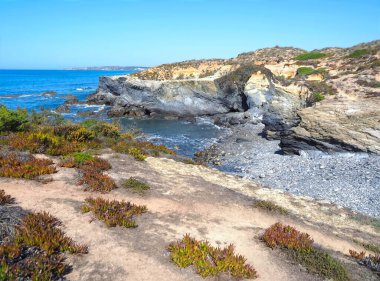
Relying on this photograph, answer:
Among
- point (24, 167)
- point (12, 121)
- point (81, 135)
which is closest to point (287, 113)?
point (81, 135)

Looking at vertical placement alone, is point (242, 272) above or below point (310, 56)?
below

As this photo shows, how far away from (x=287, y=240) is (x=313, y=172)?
35.1 feet

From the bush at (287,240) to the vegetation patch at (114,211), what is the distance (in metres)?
4.19

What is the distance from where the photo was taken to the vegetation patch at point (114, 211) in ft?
31.0

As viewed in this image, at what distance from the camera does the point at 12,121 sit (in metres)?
18.2

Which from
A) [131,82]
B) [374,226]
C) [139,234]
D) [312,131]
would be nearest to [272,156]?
[312,131]

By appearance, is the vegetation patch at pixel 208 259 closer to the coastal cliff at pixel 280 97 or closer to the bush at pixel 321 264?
the bush at pixel 321 264

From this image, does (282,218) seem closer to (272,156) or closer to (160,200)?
(160,200)

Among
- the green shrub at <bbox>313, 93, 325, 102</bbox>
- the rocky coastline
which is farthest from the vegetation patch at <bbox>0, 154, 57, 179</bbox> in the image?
the green shrub at <bbox>313, 93, 325, 102</bbox>

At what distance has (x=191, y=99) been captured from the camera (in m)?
45.4

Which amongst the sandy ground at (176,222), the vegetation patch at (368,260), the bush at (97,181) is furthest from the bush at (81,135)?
the vegetation patch at (368,260)

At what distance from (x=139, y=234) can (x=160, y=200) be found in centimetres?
289

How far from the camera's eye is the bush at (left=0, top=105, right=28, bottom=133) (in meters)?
17.9

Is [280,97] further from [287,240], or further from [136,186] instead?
[287,240]
